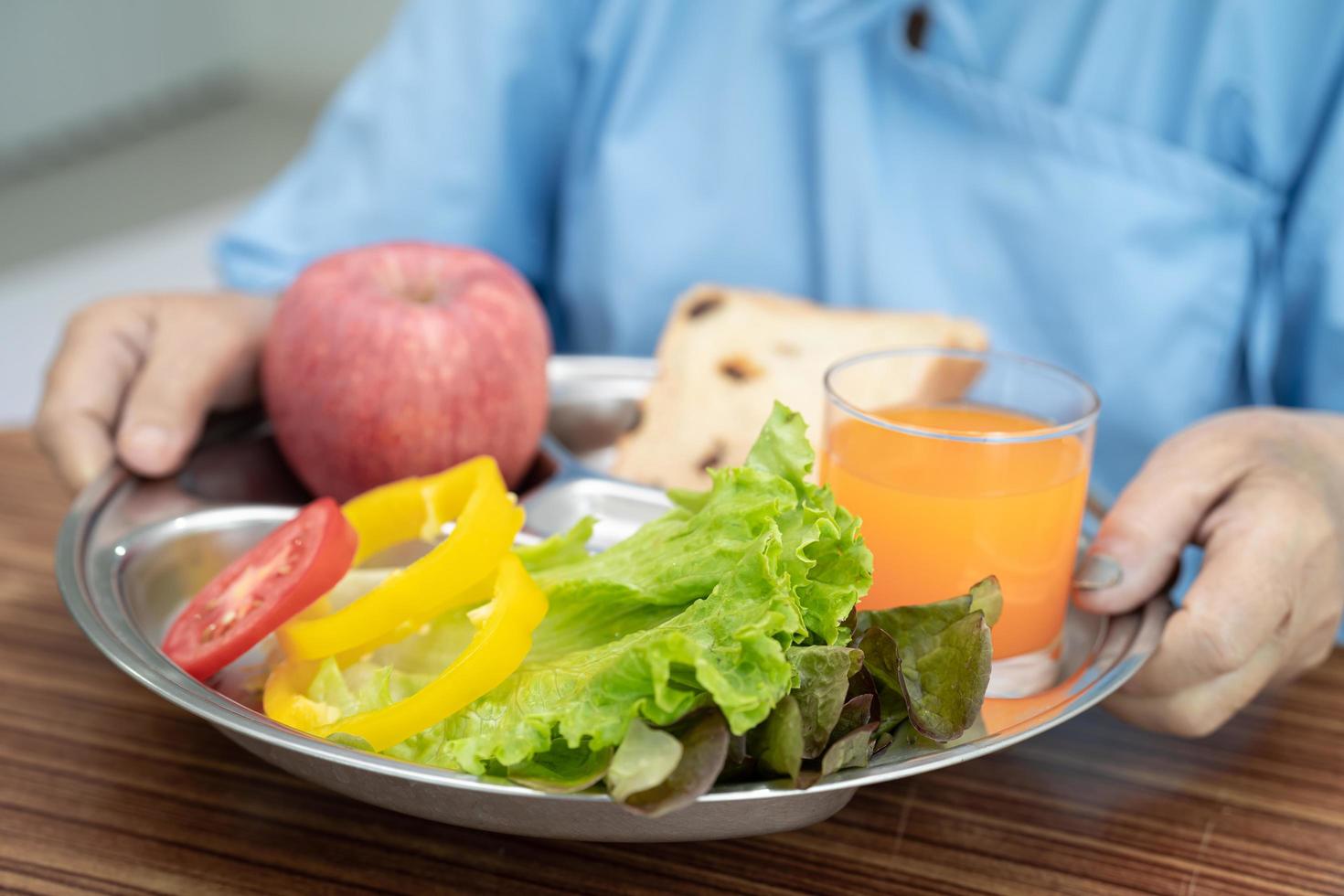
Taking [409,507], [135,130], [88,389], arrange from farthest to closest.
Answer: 1. [135,130]
2. [88,389]
3. [409,507]

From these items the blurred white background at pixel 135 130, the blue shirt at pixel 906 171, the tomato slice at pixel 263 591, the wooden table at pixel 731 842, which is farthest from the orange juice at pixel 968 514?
the blurred white background at pixel 135 130

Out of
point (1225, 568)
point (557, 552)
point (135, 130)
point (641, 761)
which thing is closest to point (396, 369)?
point (557, 552)

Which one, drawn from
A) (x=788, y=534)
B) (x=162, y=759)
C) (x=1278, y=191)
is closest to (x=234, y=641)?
(x=162, y=759)

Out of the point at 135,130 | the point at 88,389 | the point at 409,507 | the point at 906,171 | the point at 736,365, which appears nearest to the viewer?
the point at 409,507

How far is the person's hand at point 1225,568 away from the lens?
85 cm

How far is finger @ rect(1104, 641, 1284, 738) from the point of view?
88 centimetres

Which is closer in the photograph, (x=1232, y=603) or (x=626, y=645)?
(x=626, y=645)

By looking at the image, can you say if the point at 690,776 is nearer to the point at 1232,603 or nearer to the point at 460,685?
the point at 460,685

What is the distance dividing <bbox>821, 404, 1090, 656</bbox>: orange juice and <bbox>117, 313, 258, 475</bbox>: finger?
615 mm

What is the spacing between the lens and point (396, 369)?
1.13 m

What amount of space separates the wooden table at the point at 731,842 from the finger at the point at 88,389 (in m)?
0.23

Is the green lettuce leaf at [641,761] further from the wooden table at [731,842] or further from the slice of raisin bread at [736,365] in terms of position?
the slice of raisin bread at [736,365]

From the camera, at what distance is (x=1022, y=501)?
835 mm

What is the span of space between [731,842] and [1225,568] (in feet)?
1.33
